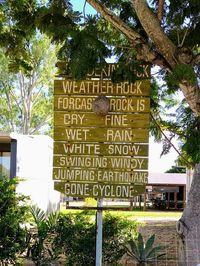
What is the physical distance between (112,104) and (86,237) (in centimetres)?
218

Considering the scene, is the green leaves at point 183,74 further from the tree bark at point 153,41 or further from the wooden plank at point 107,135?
the wooden plank at point 107,135

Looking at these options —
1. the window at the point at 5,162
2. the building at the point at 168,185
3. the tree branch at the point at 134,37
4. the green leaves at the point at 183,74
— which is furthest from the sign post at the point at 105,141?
the building at the point at 168,185

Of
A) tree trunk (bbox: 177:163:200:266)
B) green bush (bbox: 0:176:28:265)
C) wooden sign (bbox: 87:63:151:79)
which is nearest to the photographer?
wooden sign (bbox: 87:63:151:79)

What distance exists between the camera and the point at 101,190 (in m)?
7.34

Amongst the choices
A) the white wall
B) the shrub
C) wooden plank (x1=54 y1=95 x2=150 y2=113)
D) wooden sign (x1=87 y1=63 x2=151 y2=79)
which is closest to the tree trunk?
the shrub

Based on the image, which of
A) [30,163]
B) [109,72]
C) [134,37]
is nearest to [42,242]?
[109,72]

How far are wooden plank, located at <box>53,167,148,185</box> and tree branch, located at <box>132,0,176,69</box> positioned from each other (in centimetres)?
179

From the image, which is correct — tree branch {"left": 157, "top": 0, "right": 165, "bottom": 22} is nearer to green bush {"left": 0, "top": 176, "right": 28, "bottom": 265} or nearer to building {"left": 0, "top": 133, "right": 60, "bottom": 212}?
green bush {"left": 0, "top": 176, "right": 28, "bottom": 265}

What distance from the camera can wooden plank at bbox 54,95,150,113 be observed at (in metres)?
7.33

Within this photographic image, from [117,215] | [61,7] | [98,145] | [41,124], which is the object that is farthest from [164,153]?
[41,124]

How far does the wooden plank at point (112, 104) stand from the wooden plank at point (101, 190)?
1.13m

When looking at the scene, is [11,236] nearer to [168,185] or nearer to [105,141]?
[105,141]

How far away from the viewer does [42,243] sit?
313 inches

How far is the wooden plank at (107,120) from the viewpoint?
7324 millimetres
